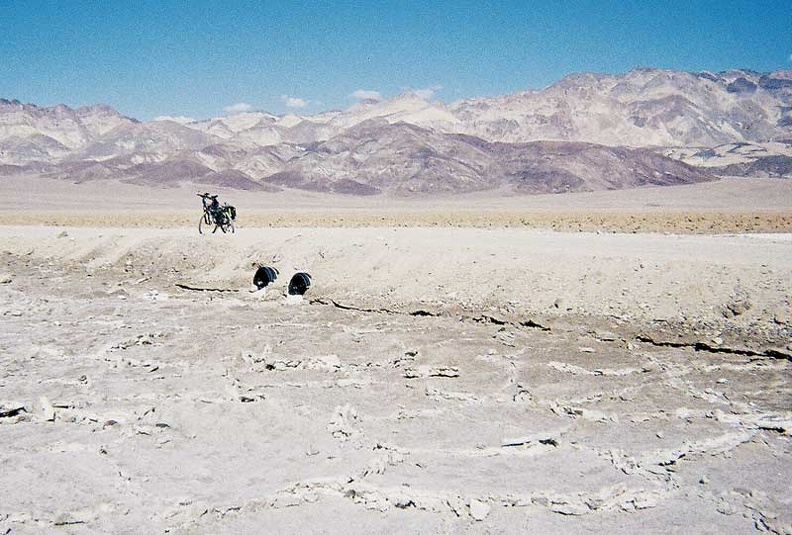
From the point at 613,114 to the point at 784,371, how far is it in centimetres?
14248

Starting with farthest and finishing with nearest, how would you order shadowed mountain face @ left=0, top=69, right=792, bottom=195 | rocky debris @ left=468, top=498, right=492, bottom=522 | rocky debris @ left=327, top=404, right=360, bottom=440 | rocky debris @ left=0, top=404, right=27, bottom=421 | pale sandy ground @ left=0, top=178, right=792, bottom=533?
shadowed mountain face @ left=0, top=69, right=792, bottom=195 → rocky debris @ left=0, top=404, right=27, bottom=421 → rocky debris @ left=327, top=404, right=360, bottom=440 → pale sandy ground @ left=0, top=178, right=792, bottom=533 → rocky debris @ left=468, top=498, right=492, bottom=522

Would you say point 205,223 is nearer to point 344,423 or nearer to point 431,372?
point 431,372

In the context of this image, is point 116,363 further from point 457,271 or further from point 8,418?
point 457,271

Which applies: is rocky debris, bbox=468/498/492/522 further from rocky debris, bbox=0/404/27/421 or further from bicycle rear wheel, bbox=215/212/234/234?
bicycle rear wheel, bbox=215/212/234/234

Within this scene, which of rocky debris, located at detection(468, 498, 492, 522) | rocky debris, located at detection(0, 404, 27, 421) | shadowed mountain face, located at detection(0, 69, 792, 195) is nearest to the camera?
rocky debris, located at detection(468, 498, 492, 522)

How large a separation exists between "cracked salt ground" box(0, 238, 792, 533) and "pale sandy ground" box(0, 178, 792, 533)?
31mm

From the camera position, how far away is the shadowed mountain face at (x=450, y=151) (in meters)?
85.9

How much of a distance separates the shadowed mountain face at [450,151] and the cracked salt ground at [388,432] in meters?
71.2

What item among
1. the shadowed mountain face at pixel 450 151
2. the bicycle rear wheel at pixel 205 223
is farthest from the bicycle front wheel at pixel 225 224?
the shadowed mountain face at pixel 450 151

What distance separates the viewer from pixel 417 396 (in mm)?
8734

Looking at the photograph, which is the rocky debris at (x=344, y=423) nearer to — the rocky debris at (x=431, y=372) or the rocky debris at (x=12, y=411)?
the rocky debris at (x=431, y=372)

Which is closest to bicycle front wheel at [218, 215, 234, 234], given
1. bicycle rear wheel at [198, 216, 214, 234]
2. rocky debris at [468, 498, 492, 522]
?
bicycle rear wheel at [198, 216, 214, 234]

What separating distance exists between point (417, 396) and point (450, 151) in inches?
3431

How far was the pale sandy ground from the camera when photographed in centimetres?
611
